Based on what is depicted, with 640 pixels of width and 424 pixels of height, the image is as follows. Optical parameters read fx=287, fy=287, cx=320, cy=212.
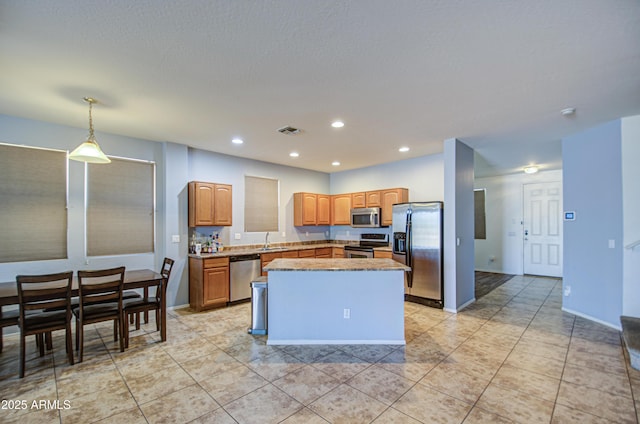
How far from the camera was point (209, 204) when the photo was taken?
16.5 feet

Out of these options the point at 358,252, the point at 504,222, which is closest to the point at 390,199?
the point at 358,252

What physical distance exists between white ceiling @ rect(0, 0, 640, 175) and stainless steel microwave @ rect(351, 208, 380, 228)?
2292 millimetres

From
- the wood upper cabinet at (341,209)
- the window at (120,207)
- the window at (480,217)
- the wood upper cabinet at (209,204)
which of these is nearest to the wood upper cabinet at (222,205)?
the wood upper cabinet at (209,204)

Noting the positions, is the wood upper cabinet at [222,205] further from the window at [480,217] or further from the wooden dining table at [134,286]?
the window at [480,217]

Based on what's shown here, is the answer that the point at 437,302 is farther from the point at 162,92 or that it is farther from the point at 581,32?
the point at 162,92

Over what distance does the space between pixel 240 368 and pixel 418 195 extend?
4.47 meters

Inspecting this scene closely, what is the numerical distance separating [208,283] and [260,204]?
2.06m

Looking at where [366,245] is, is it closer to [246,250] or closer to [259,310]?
[246,250]

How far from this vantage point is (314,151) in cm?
525

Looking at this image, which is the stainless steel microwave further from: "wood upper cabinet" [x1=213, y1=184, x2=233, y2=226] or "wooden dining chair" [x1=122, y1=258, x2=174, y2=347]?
"wooden dining chair" [x1=122, y1=258, x2=174, y2=347]

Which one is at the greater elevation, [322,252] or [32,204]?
[32,204]

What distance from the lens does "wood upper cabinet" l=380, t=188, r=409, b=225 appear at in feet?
19.2

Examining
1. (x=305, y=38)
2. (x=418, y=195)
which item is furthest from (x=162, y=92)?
(x=418, y=195)

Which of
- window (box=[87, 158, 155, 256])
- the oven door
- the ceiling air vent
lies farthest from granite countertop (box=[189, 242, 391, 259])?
the ceiling air vent
